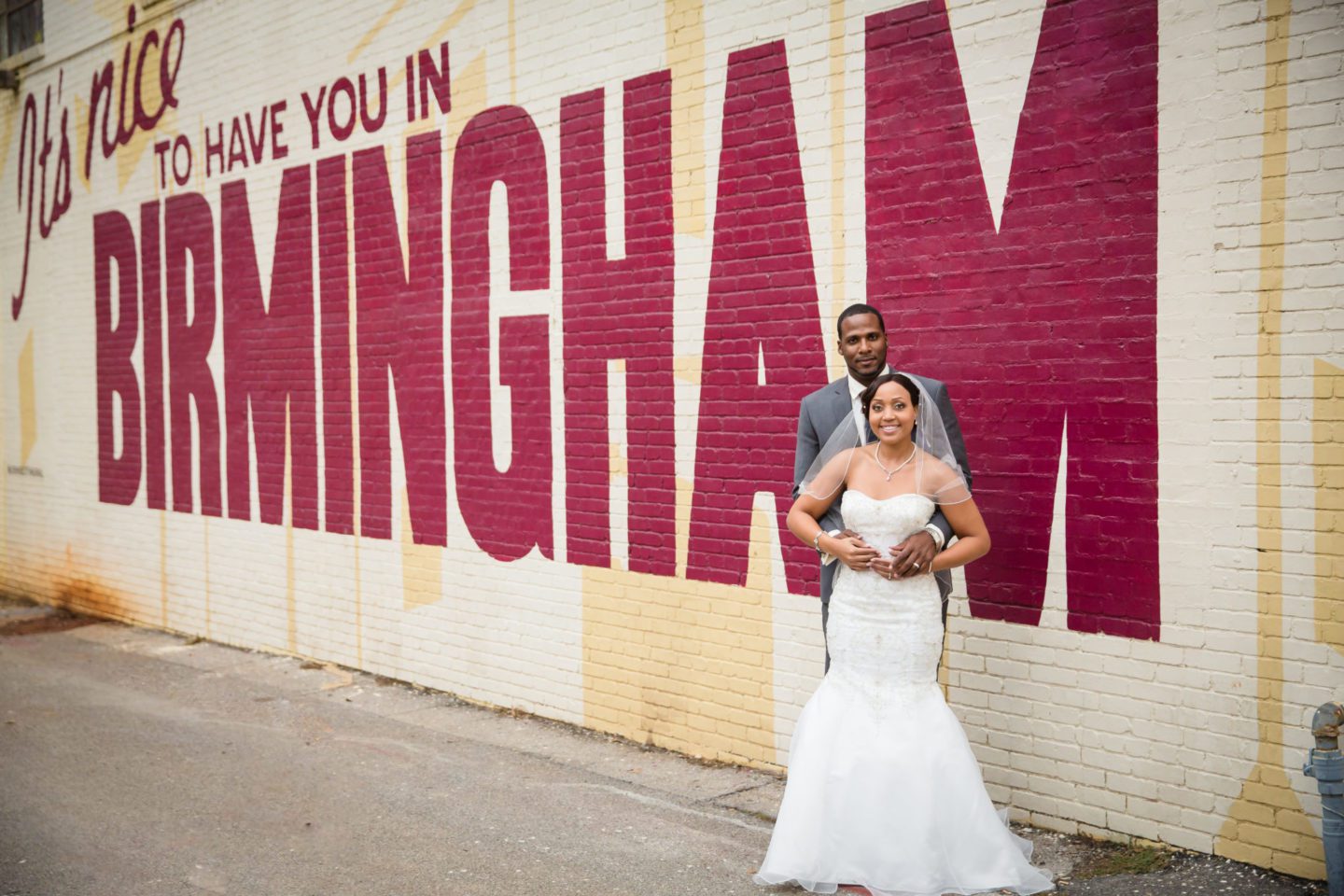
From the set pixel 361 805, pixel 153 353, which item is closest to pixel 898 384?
pixel 361 805

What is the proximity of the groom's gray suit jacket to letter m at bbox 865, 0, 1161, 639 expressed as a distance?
0.34m

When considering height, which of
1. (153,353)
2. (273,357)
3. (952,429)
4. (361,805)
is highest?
(153,353)

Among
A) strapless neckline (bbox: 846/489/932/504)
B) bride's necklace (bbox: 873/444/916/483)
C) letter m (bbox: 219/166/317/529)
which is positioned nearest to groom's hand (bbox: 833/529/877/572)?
strapless neckline (bbox: 846/489/932/504)

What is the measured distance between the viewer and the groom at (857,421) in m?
5.06

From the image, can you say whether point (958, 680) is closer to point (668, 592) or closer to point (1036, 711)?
point (1036, 711)

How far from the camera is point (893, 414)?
5051 mm

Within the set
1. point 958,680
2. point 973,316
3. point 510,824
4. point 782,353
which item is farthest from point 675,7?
point 510,824

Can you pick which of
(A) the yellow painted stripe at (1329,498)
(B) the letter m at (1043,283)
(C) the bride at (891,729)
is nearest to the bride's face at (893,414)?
(C) the bride at (891,729)

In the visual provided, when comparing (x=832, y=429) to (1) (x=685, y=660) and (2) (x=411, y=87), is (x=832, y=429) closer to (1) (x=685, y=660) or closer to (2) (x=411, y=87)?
(1) (x=685, y=660)

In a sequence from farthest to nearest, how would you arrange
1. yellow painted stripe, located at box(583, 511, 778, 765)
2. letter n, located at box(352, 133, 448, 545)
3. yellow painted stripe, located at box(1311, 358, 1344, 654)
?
letter n, located at box(352, 133, 448, 545) < yellow painted stripe, located at box(583, 511, 778, 765) < yellow painted stripe, located at box(1311, 358, 1344, 654)

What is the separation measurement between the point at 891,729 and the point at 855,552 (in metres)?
0.71

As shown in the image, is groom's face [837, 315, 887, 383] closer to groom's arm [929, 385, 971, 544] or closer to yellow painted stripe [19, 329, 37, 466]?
groom's arm [929, 385, 971, 544]

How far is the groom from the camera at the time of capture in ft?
16.6

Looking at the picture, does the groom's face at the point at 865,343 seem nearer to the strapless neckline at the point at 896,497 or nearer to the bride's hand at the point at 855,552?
the strapless neckline at the point at 896,497
